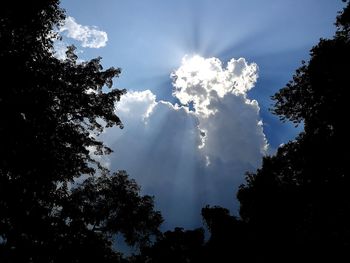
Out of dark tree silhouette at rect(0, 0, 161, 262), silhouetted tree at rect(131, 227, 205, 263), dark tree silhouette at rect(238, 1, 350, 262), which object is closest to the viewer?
dark tree silhouette at rect(0, 0, 161, 262)

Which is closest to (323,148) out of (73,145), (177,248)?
(73,145)

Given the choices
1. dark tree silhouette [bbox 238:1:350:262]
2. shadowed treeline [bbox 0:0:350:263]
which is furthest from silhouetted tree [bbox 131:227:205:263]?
dark tree silhouette [bbox 238:1:350:262]

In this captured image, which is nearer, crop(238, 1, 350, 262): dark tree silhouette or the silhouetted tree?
crop(238, 1, 350, 262): dark tree silhouette

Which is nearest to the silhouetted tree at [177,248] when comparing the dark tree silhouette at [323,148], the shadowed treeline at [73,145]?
the shadowed treeline at [73,145]

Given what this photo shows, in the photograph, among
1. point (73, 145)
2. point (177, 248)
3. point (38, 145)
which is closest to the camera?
point (38, 145)

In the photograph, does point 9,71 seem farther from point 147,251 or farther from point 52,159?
point 147,251

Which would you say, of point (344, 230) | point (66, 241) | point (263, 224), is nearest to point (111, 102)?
point (66, 241)

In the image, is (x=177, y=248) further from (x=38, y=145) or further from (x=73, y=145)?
(x=38, y=145)

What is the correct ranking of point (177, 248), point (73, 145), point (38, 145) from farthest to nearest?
point (177, 248) → point (73, 145) → point (38, 145)

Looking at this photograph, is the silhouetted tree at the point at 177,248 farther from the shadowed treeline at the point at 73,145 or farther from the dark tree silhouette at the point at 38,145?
the dark tree silhouette at the point at 38,145

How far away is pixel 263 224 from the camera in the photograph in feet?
151

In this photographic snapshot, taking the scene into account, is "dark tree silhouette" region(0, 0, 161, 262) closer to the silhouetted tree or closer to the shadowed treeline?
the shadowed treeline

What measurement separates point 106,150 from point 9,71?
1022 centimetres

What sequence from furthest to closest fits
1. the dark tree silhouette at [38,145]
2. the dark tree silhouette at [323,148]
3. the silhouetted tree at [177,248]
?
→ the silhouetted tree at [177,248] → the dark tree silhouette at [323,148] → the dark tree silhouette at [38,145]
